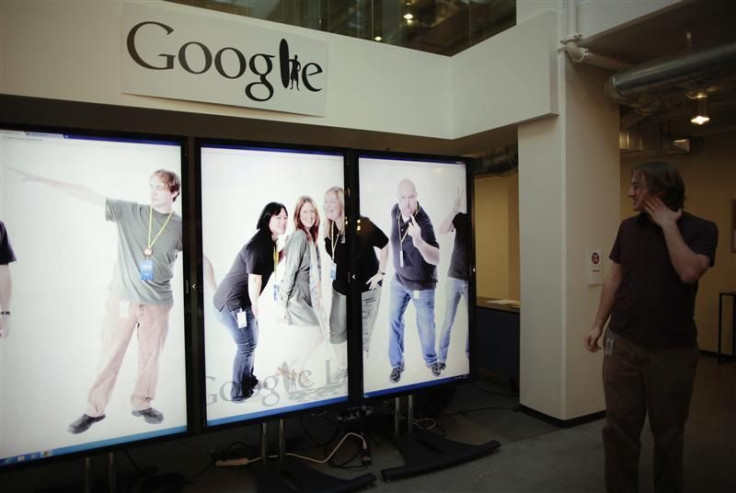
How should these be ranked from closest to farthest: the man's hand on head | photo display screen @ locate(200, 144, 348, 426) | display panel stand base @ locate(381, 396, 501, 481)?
the man's hand on head, photo display screen @ locate(200, 144, 348, 426), display panel stand base @ locate(381, 396, 501, 481)

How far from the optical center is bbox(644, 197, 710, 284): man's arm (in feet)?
6.44

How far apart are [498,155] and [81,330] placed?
4169mm

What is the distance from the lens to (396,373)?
297 cm

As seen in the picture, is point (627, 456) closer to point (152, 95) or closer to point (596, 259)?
point (596, 259)

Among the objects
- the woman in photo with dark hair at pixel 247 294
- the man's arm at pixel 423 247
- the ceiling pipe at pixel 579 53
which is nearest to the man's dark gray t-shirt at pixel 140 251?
the woman in photo with dark hair at pixel 247 294

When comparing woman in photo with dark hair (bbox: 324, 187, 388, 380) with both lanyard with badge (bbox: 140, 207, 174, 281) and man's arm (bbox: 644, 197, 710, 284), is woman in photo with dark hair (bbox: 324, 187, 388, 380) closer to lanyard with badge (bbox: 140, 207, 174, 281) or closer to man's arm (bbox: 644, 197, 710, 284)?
lanyard with badge (bbox: 140, 207, 174, 281)

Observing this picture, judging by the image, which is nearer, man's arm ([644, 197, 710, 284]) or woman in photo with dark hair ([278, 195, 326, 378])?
man's arm ([644, 197, 710, 284])

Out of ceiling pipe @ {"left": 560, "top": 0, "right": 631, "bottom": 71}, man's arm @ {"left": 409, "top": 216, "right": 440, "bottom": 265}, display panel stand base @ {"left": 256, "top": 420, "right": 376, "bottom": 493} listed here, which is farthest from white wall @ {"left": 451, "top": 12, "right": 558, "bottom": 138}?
display panel stand base @ {"left": 256, "top": 420, "right": 376, "bottom": 493}

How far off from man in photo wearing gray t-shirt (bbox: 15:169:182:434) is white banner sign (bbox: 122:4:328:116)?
2.92 feet

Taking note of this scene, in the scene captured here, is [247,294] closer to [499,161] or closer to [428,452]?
[428,452]

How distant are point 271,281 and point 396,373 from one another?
3.40ft

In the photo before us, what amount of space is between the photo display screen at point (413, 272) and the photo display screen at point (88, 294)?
1.13 metres

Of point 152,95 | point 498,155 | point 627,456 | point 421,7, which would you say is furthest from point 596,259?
point 152,95

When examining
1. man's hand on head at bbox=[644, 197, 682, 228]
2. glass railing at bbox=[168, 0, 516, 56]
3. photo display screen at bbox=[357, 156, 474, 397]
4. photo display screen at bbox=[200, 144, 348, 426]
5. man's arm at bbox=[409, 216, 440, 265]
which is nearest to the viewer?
man's hand on head at bbox=[644, 197, 682, 228]
